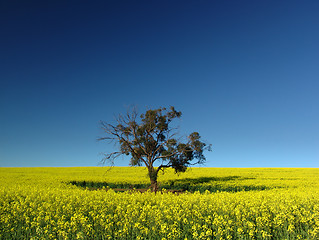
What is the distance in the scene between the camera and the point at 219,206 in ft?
32.8

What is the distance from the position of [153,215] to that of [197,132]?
65.2 feet

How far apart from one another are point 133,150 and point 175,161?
197 inches

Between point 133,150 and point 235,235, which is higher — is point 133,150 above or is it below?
above

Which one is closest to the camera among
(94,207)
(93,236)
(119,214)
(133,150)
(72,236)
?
(72,236)

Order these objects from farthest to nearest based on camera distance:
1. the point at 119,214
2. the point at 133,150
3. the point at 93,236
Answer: the point at 133,150, the point at 119,214, the point at 93,236

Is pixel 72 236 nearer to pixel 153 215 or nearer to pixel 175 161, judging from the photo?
pixel 153 215

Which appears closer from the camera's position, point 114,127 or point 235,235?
point 235,235

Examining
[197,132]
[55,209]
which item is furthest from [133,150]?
[55,209]

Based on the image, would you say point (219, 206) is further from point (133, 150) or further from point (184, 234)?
point (133, 150)

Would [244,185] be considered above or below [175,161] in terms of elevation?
below

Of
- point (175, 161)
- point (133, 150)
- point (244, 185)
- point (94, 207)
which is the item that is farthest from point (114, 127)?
point (94, 207)

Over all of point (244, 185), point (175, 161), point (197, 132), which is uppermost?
point (197, 132)

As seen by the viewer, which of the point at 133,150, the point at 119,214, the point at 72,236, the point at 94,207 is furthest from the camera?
the point at 133,150

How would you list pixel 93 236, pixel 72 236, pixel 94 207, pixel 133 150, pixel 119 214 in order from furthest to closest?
1. pixel 133 150
2. pixel 94 207
3. pixel 119 214
4. pixel 93 236
5. pixel 72 236
